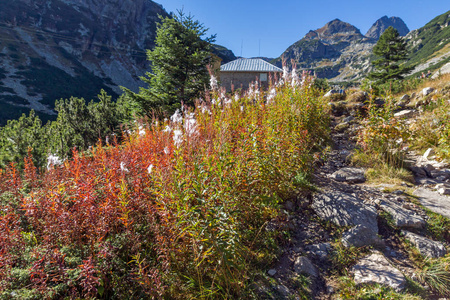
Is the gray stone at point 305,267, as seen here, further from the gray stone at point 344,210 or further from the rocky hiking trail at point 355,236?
the gray stone at point 344,210

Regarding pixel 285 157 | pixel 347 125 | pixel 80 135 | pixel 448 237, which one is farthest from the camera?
pixel 80 135

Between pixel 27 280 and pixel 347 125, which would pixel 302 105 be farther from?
pixel 27 280

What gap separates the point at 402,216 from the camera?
10.0 ft

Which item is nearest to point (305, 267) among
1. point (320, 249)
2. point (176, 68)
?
point (320, 249)

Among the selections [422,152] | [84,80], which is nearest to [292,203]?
[422,152]

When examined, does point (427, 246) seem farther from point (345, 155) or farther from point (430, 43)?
point (430, 43)

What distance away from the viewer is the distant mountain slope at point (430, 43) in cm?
9362

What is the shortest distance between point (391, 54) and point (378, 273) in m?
37.0

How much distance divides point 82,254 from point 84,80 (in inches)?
2532

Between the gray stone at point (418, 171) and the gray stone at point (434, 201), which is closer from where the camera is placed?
the gray stone at point (434, 201)

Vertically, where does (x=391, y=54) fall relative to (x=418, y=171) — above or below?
above

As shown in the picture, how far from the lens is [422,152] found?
5488mm

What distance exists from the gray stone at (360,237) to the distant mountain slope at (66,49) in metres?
42.5

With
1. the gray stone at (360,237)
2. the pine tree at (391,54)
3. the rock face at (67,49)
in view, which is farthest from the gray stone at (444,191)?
the rock face at (67,49)
